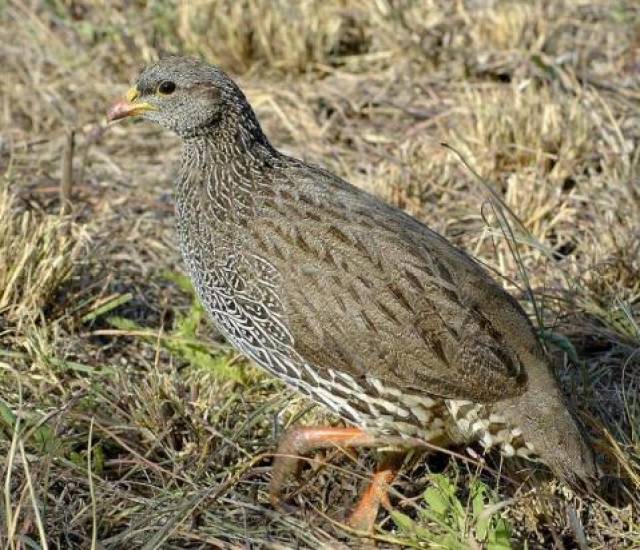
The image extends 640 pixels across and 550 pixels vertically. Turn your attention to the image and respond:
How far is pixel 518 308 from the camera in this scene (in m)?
4.65

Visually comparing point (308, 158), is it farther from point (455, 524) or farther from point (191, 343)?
point (455, 524)

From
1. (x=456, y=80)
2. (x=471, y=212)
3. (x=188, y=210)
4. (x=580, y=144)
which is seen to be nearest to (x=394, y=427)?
(x=188, y=210)

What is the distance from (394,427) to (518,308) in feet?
2.18

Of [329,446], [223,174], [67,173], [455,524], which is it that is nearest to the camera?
[455,524]

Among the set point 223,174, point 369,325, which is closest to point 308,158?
point 223,174

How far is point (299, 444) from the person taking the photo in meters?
4.68

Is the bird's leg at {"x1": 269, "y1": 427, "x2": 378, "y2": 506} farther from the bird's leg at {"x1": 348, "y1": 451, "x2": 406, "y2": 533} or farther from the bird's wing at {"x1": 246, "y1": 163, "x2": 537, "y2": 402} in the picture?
the bird's wing at {"x1": 246, "y1": 163, "x2": 537, "y2": 402}

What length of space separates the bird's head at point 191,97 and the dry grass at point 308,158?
92 centimetres

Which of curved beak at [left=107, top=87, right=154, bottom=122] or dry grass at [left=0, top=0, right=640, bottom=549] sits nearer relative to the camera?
→ dry grass at [left=0, top=0, right=640, bottom=549]

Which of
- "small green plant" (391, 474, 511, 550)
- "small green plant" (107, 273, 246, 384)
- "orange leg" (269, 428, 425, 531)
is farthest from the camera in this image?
"small green plant" (107, 273, 246, 384)

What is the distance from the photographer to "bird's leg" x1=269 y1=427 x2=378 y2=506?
4.66 m

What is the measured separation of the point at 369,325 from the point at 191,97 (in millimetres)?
1311

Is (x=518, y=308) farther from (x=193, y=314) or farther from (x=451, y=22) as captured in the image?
(x=451, y=22)

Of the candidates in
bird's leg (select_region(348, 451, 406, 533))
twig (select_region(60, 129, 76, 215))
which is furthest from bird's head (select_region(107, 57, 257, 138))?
bird's leg (select_region(348, 451, 406, 533))
